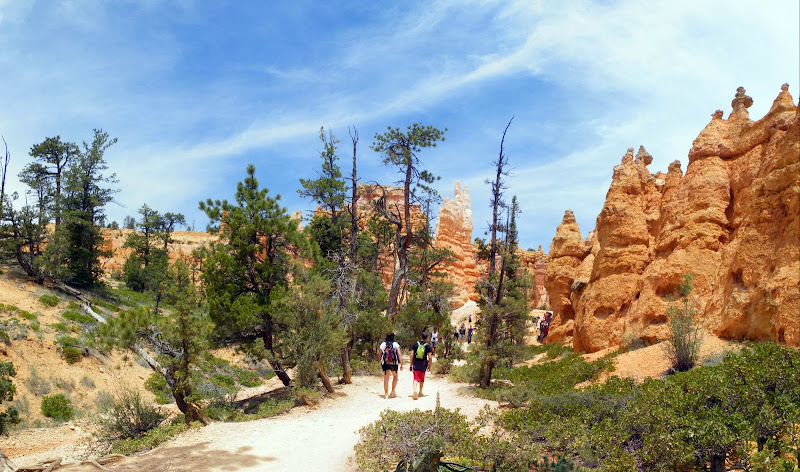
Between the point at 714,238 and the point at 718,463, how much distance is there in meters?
9.98

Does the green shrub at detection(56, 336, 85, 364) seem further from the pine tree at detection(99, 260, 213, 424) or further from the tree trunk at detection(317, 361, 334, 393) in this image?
the tree trunk at detection(317, 361, 334, 393)

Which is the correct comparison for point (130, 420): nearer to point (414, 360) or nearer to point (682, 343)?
point (414, 360)

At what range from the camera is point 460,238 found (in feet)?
200

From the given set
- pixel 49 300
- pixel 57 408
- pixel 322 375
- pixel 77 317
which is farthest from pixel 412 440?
pixel 49 300

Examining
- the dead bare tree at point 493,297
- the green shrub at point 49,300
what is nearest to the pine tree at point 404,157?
the dead bare tree at point 493,297

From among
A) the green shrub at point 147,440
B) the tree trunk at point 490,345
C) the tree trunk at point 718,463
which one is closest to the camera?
the tree trunk at point 718,463

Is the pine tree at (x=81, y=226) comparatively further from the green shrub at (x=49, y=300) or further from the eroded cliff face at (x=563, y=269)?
the eroded cliff face at (x=563, y=269)

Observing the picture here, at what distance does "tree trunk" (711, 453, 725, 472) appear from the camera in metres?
5.77

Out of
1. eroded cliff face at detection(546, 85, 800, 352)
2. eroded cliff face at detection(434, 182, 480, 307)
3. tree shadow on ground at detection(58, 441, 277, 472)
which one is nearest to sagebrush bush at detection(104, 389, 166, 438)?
tree shadow on ground at detection(58, 441, 277, 472)

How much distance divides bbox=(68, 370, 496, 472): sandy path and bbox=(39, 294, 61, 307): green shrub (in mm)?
17376

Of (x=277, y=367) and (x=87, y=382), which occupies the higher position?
(x=277, y=367)

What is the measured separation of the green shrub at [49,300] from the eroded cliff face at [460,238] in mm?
36474

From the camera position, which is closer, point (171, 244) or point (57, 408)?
point (57, 408)

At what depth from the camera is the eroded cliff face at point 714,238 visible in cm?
1073
